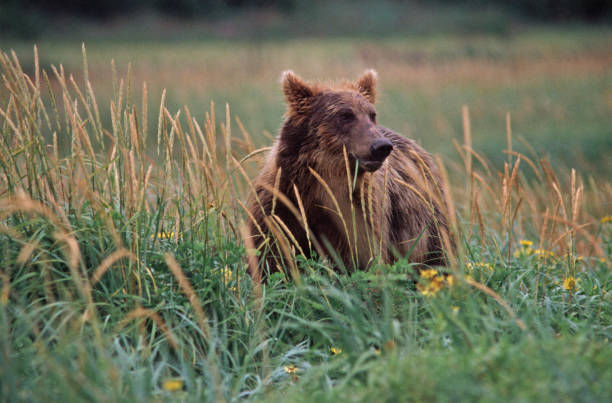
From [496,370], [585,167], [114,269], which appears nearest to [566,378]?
[496,370]

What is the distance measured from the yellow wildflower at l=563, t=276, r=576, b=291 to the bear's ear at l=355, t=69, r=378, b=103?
6.93 ft

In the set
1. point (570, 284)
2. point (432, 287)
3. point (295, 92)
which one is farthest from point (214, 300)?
point (570, 284)

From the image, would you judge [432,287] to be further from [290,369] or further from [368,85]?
[368,85]

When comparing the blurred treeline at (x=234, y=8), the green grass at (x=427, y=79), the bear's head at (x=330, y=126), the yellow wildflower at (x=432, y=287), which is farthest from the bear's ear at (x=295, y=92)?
the blurred treeline at (x=234, y=8)

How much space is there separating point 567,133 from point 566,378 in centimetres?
1470

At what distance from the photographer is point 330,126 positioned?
13.8ft

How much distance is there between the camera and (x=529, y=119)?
17156 mm

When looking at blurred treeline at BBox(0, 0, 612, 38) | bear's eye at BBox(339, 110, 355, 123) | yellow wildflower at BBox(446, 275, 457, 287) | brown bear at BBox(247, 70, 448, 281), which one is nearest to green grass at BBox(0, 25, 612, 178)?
blurred treeline at BBox(0, 0, 612, 38)

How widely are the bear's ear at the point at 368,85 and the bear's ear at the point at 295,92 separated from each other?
53 centimetres

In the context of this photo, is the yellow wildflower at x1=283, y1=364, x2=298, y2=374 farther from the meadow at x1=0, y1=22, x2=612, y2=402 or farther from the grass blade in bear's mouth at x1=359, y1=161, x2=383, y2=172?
the grass blade in bear's mouth at x1=359, y1=161, x2=383, y2=172

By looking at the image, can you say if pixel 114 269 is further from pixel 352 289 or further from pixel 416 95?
pixel 416 95

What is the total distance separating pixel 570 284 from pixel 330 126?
2017mm

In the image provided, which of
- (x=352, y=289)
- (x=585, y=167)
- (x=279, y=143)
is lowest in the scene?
(x=585, y=167)

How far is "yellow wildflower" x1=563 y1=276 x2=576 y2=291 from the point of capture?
3807 millimetres
